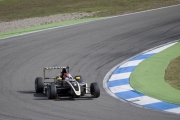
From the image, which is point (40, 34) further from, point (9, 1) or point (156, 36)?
point (9, 1)

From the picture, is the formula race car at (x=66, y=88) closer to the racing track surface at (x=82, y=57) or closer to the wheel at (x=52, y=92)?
the wheel at (x=52, y=92)

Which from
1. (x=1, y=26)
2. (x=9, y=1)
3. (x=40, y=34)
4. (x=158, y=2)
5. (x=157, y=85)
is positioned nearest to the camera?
(x=157, y=85)

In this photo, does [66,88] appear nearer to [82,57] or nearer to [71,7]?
[82,57]

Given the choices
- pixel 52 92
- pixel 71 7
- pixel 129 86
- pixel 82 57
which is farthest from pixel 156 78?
pixel 71 7

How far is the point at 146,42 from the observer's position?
843 inches

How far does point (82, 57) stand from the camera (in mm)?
19359

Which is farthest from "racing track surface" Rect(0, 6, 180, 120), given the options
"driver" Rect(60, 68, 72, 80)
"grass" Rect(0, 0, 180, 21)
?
"grass" Rect(0, 0, 180, 21)

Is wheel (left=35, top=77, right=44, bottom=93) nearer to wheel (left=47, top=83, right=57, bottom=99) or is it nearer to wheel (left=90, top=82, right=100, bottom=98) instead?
wheel (left=47, top=83, right=57, bottom=99)

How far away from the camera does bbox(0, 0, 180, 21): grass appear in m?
30.8

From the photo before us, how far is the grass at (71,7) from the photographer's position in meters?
30.8

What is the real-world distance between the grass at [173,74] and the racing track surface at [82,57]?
1.95 metres

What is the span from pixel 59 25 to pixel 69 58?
712 cm

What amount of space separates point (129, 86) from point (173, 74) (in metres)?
1.57

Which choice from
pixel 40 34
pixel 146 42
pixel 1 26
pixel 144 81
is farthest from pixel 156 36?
pixel 1 26
